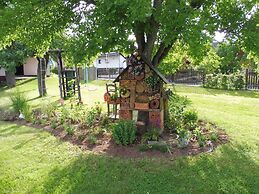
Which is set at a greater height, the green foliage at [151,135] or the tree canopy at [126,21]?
the tree canopy at [126,21]

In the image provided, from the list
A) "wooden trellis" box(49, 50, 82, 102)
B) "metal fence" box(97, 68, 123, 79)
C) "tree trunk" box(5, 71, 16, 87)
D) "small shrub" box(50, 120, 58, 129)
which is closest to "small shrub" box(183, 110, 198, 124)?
"small shrub" box(50, 120, 58, 129)

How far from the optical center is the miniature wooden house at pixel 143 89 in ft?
22.5

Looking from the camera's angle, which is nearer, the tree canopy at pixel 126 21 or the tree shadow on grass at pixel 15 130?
the tree canopy at pixel 126 21

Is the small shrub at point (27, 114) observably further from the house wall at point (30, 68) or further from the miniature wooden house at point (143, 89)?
the house wall at point (30, 68)

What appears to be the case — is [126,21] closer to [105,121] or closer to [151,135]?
[151,135]

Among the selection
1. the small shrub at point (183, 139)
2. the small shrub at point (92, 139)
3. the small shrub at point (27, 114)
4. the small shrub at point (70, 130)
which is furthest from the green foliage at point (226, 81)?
the small shrub at point (92, 139)

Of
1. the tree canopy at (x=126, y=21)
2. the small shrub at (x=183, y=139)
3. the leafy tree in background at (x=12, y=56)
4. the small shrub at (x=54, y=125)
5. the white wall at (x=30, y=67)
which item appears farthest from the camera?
the white wall at (x=30, y=67)

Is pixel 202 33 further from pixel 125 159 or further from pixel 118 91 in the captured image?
pixel 118 91

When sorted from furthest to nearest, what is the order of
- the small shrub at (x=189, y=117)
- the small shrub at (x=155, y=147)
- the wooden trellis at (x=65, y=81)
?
the wooden trellis at (x=65, y=81) → the small shrub at (x=189, y=117) → the small shrub at (x=155, y=147)

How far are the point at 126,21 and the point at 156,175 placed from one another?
2837 mm

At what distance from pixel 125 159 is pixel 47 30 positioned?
350 cm

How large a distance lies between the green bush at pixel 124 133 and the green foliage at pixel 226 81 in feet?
45.3

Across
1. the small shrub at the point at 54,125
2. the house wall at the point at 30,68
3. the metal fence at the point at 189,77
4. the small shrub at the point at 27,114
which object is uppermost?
the house wall at the point at 30,68

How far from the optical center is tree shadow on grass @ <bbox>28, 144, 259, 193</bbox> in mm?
4730
